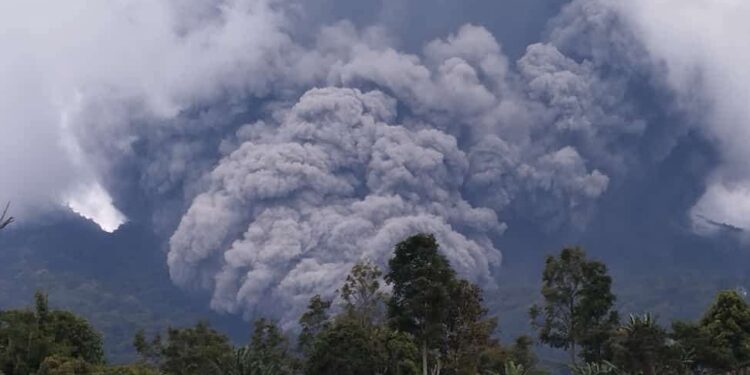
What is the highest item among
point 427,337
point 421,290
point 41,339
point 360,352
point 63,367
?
point 421,290

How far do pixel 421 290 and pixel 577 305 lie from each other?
42.6 feet

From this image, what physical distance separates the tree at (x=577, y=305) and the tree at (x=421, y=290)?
9.76 meters

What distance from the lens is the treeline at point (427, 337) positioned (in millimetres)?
40562

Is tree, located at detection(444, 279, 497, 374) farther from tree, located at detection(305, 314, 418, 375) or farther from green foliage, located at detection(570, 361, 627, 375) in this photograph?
green foliage, located at detection(570, 361, 627, 375)

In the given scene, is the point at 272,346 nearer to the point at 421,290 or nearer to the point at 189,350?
the point at 189,350

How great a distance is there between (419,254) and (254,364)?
38.2ft

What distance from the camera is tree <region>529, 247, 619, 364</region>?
170 feet

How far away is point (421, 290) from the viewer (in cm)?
4553

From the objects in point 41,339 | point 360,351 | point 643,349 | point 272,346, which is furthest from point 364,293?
point 41,339

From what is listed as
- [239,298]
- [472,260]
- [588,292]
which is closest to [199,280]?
[239,298]

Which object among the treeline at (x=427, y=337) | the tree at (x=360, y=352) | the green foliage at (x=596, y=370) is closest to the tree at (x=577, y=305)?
the treeline at (x=427, y=337)

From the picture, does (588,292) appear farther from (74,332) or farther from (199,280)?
(199,280)

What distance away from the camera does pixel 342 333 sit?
144 ft

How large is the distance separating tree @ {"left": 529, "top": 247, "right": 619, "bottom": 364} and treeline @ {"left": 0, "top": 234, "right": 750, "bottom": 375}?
0.07 m
